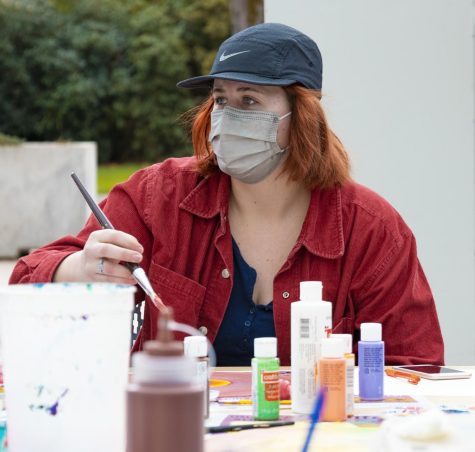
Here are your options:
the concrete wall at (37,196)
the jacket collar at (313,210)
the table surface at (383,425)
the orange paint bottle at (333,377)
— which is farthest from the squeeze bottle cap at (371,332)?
the concrete wall at (37,196)

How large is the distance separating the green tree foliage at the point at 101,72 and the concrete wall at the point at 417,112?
1687cm

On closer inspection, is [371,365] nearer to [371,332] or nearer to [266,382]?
[371,332]

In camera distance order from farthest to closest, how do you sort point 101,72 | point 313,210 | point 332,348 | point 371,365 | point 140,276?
point 101,72
point 313,210
point 140,276
point 371,365
point 332,348

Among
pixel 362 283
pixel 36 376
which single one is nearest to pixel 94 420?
pixel 36 376

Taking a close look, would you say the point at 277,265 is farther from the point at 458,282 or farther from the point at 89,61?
the point at 89,61

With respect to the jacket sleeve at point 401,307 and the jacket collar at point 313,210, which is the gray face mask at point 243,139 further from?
the jacket sleeve at point 401,307

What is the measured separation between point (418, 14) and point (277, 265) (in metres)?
1.46

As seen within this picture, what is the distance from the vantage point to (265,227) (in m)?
2.82

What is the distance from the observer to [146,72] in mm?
21250

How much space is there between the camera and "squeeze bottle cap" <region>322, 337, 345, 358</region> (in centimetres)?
180

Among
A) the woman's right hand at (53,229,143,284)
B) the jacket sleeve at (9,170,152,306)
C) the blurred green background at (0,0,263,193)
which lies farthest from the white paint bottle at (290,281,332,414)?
the blurred green background at (0,0,263,193)

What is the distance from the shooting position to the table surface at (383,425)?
1465 millimetres

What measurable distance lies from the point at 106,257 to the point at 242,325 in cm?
56

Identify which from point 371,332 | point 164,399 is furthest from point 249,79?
A: point 164,399
